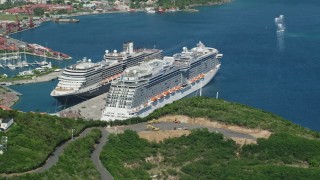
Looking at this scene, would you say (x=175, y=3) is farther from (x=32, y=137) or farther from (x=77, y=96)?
(x=32, y=137)

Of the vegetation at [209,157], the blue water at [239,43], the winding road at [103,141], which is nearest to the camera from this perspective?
the winding road at [103,141]

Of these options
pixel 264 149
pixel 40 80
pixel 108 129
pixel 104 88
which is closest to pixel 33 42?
pixel 40 80

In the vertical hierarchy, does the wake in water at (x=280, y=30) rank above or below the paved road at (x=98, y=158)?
below

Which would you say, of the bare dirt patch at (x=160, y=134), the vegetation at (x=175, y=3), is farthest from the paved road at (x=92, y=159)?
the vegetation at (x=175, y=3)

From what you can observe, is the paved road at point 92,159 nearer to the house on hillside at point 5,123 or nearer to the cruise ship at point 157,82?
the house on hillside at point 5,123

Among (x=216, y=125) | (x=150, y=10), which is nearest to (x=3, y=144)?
(x=216, y=125)

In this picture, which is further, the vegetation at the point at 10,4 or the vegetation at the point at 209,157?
the vegetation at the point at 10,4
